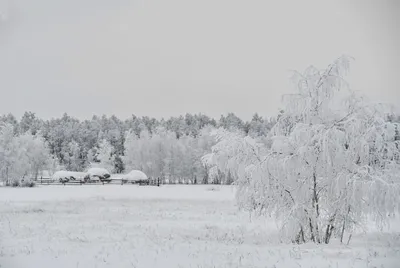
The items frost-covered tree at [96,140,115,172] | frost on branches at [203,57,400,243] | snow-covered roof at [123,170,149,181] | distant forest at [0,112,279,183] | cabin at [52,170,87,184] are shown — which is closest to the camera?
frost on branches at [203,57,400,243]

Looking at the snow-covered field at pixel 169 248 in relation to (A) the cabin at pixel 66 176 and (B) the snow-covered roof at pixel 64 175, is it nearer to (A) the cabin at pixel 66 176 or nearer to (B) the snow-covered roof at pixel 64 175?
(A) the cabin at pixel 66 176

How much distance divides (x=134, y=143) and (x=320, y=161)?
269ft

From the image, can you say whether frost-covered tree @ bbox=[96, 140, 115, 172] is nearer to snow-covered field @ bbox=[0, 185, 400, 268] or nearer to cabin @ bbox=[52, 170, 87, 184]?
cabin @ bbox=[52, 170, 87, 184]

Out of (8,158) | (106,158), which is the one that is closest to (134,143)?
(106,158)

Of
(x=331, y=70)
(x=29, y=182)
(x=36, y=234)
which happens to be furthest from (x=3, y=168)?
(x=331, y=70)

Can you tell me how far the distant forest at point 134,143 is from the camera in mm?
93625

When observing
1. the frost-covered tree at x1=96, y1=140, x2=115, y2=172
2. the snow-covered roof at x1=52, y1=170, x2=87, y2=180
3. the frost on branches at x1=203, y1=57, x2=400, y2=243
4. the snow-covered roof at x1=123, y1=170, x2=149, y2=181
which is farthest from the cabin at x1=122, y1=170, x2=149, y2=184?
the frost on branches at x1=203, y1=57, x2=400, y2=243

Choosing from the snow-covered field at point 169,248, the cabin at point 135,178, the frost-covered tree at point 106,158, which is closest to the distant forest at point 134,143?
the frost-covered tree at point 106,158

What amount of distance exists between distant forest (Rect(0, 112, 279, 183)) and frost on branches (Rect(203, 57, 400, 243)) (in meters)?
56.0

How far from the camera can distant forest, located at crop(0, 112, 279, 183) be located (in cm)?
9362

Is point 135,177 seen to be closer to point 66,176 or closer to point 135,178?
point 135,178

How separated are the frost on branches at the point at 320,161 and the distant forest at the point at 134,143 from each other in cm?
5601

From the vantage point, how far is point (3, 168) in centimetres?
6469

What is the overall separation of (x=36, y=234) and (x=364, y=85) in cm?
1520
